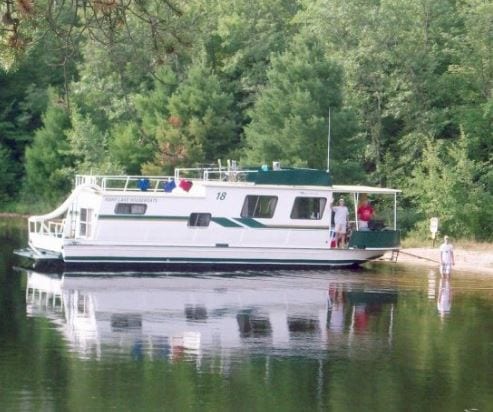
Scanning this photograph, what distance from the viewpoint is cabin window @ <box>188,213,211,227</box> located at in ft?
120

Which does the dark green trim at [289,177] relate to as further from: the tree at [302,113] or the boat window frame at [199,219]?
the tree at [302,113]

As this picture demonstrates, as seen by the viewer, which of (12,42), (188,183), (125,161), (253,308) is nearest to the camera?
(12,42)

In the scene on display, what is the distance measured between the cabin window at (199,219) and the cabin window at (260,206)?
46.2 inches

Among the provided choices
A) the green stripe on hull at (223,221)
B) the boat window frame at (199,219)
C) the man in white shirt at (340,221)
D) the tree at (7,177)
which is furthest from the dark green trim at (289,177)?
the tree at (7,177)

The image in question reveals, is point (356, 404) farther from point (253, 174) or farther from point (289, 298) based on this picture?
point (253, 174)

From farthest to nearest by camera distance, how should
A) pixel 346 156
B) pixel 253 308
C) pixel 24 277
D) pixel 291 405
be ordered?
pixel 346 156, pixel 24 277, pixel 253 308, pixel 291 405

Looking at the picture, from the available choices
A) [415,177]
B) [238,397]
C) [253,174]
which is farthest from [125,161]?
[238,397]

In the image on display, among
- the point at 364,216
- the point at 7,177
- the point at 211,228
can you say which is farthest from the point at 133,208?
the point at 7,177

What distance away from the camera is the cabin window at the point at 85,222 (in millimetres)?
36203

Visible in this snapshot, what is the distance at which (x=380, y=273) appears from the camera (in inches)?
1474

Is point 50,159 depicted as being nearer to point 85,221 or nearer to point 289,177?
point 85,221

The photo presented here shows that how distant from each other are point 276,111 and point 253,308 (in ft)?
71.5

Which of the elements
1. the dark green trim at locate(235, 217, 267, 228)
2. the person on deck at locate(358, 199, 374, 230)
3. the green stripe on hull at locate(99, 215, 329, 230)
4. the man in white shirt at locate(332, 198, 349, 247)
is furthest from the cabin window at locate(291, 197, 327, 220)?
the person on deck at locate(358, 199, 374, 230)

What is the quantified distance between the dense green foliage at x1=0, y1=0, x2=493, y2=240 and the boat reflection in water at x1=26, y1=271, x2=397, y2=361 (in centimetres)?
1244
